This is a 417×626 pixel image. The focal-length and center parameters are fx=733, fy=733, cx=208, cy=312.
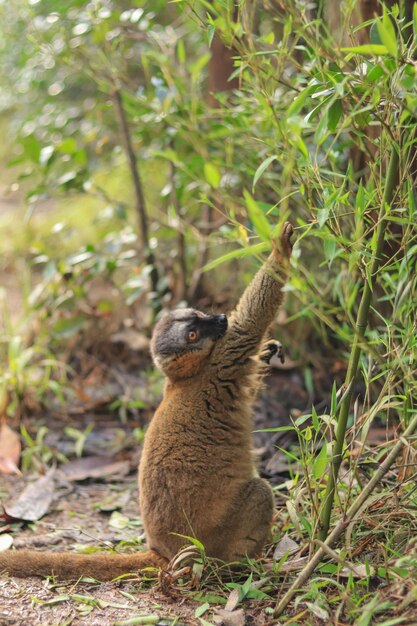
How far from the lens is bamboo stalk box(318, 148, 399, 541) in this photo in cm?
269

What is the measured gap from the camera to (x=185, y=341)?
12.2ft

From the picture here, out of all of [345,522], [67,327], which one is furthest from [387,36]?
[67,327]

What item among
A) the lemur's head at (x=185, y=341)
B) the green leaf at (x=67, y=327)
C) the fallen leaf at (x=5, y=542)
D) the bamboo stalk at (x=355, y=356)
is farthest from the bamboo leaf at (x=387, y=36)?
the green leaf at (x=67, y=327)

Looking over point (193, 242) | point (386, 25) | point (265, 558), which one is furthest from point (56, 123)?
point (386, 25)

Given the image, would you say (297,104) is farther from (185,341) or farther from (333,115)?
(185,341)

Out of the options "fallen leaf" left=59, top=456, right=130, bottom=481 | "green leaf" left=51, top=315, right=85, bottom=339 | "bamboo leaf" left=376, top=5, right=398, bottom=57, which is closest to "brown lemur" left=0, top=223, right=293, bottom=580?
"bamboo leaf" left=376, top=5, right=398, bottom=57

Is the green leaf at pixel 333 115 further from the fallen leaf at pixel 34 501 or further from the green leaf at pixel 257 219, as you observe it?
the fallen leaf at pixel 34 501

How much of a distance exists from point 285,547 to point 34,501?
1.80 metres

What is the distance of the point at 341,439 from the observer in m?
2.86

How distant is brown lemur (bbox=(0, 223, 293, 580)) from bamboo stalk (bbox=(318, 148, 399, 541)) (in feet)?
1.76

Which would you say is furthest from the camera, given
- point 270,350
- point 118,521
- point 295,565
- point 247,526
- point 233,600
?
point 118,521

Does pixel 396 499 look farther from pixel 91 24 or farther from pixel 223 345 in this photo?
pixel 91 24

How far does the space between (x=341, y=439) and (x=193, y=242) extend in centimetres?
406

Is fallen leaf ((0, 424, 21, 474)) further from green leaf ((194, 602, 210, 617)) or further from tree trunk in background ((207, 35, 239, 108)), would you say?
tree trunk in background ((207, 35, 239, 108))
